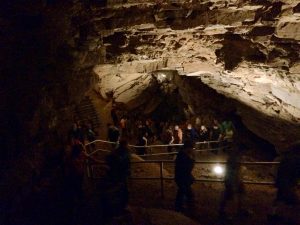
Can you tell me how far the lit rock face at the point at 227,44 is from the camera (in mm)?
7094

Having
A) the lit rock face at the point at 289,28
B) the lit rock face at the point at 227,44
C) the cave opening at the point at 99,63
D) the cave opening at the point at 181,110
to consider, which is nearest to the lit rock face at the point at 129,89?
the cave opening at the point at 181,110

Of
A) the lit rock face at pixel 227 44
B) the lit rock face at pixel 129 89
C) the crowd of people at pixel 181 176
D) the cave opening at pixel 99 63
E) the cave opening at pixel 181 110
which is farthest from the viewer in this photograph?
the cave opening at pixel 181 110

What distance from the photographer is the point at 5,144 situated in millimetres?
6625

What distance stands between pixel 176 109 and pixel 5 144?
41.4 feet

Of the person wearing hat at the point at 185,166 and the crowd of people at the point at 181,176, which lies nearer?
the crowd of people at the point at 181,176

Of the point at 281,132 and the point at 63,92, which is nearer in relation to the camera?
the point at 63,92

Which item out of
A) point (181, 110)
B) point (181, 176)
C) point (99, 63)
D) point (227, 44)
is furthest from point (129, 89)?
point (181, 176)

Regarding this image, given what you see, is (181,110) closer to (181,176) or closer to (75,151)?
(181,176)

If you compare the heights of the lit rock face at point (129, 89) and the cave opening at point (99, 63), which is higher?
the lit rock face at point (129, 89)

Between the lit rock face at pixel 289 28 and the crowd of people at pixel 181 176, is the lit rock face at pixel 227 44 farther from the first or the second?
the crowd of people at pixel 181 176

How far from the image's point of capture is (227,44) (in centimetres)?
813

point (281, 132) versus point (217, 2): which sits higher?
point (217, 2)

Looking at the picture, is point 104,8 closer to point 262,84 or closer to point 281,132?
point 262,84

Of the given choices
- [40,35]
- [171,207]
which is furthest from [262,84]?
[40,35]
